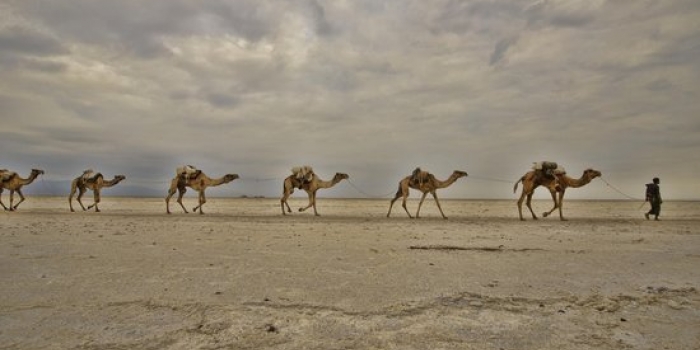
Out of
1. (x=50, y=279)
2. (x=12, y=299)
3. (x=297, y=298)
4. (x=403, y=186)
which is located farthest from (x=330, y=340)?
(x=403, y=186)

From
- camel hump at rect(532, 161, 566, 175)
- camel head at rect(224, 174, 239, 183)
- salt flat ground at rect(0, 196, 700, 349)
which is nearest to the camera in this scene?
salt flat ground at rect(0, 196, 700, 349)

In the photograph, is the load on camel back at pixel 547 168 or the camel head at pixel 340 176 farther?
the camel head at pixel 340 176

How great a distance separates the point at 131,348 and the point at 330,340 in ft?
5.74

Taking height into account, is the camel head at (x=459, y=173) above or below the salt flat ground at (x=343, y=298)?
above

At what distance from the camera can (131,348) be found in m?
4.11

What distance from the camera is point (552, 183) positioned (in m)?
22.4

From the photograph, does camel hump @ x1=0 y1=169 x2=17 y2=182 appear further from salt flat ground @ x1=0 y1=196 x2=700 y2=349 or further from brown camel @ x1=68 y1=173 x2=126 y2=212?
salt flat ground @ x1=0 y1=196 x2=700 y2=349

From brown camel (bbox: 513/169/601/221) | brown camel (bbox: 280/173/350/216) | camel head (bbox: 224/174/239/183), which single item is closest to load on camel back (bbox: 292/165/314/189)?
brown camel (bbox: 280/173/350/216)

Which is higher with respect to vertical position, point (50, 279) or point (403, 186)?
point (403, 186)

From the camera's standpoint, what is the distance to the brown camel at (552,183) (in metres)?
22.3

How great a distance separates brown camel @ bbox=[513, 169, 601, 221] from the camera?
878 inches

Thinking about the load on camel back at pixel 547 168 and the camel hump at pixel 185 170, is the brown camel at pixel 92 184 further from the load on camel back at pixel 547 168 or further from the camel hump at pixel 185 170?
the load on camel back at pixel 547 168

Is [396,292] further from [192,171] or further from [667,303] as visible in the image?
[192,171]

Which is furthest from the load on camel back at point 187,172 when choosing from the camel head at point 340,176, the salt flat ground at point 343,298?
the salt flat ground at point 343,298
